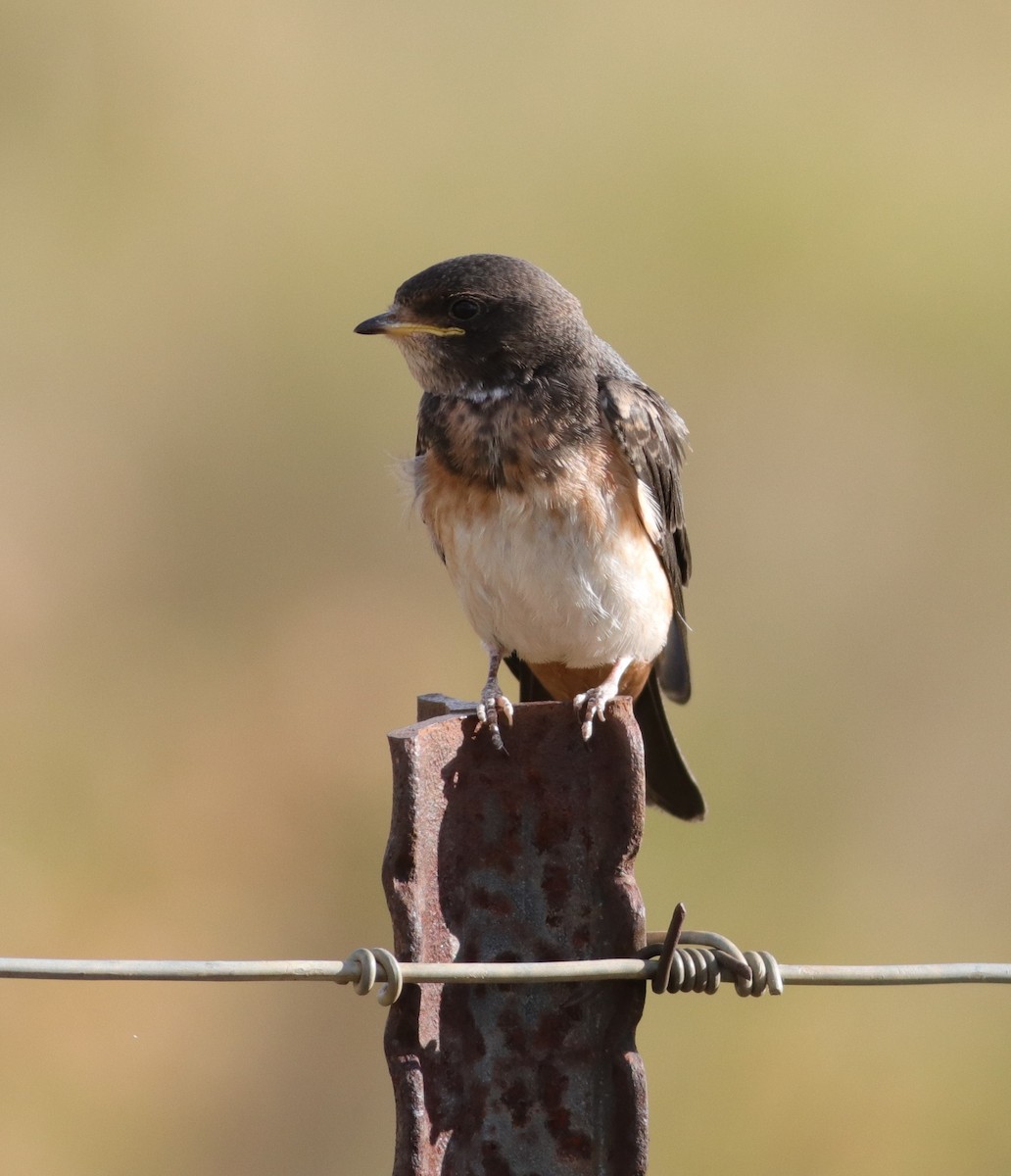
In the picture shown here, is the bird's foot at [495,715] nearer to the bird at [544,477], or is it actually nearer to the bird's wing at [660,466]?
the bird at [544,477]

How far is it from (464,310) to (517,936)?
2687mm

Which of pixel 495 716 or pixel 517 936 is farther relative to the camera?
pixel 495 716

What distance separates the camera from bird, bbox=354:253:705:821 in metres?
4.79

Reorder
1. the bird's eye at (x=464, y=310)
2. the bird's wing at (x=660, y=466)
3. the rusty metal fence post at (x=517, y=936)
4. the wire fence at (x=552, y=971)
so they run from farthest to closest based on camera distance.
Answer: the bird's eye at (x=464, y=310)
the bird's wing at (x=660, y=466)
the rusty metal fence post at (x=517, y=936)
the wire fence at (x=552, y=971)

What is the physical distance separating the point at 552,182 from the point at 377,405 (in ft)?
7.19

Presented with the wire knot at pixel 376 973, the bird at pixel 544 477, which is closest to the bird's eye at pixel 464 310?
the bird at pixel 544 477

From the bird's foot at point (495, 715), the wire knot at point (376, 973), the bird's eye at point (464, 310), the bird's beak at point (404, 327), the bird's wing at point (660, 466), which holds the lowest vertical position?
the wire knot at point (376, 973)

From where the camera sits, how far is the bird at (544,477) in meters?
4.79

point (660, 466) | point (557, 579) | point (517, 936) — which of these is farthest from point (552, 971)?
point (660, 466)

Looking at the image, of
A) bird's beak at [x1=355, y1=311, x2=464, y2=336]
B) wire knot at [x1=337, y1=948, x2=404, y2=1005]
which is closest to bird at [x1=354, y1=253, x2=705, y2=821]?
bird's beak at [x1=355, y1=311, x2=464, y2=336]

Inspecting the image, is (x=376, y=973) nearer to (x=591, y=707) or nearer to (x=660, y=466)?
(x=591, y=707)

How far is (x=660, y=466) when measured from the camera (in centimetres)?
503

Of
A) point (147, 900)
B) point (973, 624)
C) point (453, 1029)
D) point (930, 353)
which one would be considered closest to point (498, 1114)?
point (453, 1029)

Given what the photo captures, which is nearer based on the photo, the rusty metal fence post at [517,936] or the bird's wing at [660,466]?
the rusty metal fence post at [517,936]
